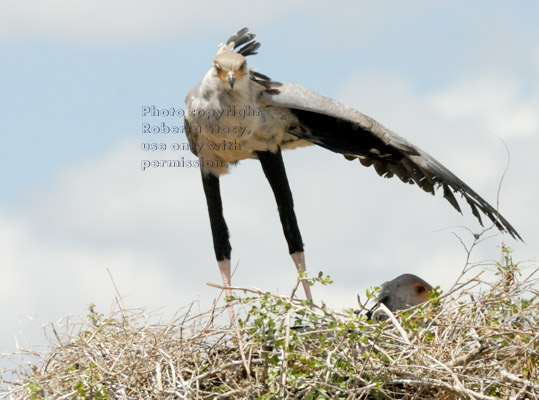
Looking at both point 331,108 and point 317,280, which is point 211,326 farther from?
point 331,108

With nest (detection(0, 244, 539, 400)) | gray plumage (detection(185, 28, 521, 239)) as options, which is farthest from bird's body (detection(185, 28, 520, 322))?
nest (detection(0, 244, 539, 400))

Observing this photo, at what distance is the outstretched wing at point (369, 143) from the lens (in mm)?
7941

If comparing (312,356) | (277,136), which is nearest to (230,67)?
(277,136)

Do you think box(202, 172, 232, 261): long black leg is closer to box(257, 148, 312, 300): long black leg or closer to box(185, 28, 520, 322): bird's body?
box(185, 28, 520, 322): bird's body

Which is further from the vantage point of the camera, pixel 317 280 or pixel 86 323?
pixel 86 323

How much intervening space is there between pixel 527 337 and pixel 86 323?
2.44m

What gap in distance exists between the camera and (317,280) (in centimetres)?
572

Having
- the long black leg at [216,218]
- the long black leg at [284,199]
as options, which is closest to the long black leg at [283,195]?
the long black leg at [284,199]

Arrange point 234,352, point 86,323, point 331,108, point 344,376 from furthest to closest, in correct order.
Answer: point 331,108, point 86,323, point 234,352, point 344,376

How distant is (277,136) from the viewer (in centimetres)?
808

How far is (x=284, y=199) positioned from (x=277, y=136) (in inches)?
18.1

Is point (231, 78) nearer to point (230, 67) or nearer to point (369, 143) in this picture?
point (230, 67)

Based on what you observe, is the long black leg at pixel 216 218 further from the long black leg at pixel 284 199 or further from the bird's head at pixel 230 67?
the bird's head at pixel 230 67

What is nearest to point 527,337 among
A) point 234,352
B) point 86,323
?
point 234,352
